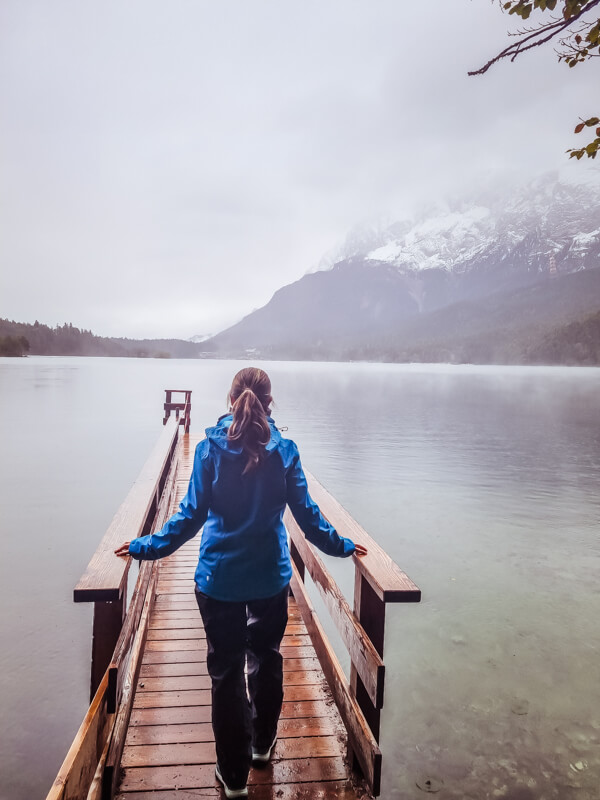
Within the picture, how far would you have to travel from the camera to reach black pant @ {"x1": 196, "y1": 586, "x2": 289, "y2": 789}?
7.52 ft

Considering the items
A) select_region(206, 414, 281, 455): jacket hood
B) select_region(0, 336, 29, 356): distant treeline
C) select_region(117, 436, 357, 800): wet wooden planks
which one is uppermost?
select_region(0, 336, 29, 356): distant treeline

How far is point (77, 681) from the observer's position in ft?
18.8

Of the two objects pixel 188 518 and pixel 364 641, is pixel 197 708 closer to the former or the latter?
pixel 364 641

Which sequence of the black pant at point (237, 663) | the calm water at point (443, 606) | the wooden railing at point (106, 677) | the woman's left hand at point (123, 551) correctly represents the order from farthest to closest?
the calm water at point (443, 606) → the woman's left hand at point (123, 551) → the black pant at point (237, 663) → the wooden railing at point (106, 677)

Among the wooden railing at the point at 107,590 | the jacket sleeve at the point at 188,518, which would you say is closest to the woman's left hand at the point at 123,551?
the wooden railing at the point at 107,590

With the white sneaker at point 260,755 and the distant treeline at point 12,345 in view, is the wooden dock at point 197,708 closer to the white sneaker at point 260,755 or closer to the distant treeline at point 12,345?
the white sneaker at point 260,755

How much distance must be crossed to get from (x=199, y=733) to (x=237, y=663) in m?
0.92

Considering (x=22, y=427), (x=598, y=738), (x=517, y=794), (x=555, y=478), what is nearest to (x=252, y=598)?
(x=517, y=794)

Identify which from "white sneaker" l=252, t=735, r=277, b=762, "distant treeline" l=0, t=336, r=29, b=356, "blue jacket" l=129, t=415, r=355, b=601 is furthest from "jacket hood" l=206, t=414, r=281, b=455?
"distant treeline" l=0, t=336, r=29, b=356

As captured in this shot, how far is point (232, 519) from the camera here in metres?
2.25

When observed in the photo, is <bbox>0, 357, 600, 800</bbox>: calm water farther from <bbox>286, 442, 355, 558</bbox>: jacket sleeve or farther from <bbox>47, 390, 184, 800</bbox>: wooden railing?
<bbox>286, 442, 355, 558</bbox>: jacket sleeve

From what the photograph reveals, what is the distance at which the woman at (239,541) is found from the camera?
2213 mm

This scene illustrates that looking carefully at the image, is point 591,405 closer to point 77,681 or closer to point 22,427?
point 22,427

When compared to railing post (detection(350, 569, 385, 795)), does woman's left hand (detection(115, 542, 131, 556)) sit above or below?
above
